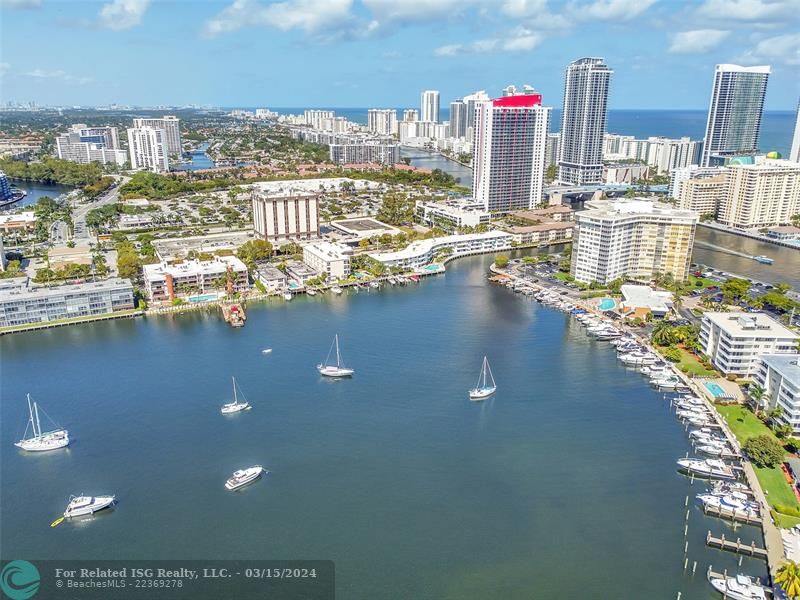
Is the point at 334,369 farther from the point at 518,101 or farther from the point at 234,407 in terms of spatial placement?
the point at 518,101

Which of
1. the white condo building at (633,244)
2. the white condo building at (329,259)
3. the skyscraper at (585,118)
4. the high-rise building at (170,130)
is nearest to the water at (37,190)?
the high-rise building at (170,130)

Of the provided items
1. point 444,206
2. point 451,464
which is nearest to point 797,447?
point 451,464

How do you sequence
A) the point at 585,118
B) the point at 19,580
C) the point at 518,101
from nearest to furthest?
1. the point at 19,580
2. the point at 518,101
3. the point at 585,118

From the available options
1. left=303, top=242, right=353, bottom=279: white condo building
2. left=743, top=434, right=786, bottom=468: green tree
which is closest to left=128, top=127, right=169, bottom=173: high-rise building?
left=303, top=242, right=353, bottom=279: white condo building

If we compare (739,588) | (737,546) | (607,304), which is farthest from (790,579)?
(607,304)

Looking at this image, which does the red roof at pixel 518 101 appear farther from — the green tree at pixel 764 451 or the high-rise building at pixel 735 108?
the green tree at pixel 764 451

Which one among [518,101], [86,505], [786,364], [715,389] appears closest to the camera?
[86,505]
